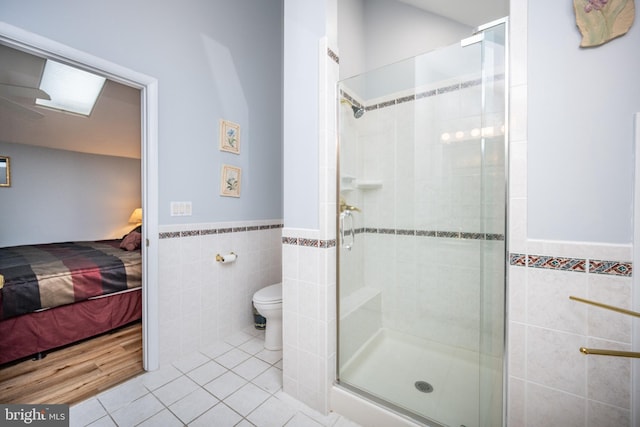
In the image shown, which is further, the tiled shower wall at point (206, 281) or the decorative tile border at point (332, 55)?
the tiled shower wall at point (206, 281)

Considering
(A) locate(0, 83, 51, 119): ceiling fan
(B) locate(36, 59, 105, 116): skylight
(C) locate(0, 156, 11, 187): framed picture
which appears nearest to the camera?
(B) locate(36, 59, 105, 116): skylight

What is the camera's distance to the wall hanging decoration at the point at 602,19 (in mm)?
804

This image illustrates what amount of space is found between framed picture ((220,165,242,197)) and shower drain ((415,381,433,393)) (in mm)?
1967

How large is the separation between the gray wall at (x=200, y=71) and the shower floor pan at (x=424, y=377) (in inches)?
63.6

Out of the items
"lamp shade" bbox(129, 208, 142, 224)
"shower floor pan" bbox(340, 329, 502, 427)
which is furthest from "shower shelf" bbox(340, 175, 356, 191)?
"lamp shade" bbox(129, 208, 142, 224)

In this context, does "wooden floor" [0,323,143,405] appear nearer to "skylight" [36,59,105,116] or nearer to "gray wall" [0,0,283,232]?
"gray wall" [0,0,283,232]

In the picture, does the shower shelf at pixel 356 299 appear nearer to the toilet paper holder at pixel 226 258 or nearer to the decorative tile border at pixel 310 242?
the decorative tile border at pixel 310 242

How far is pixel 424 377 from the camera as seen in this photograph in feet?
4.80

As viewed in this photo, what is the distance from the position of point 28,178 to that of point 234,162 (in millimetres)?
3817

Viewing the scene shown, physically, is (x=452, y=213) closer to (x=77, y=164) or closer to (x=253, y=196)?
(x=253, y=196)

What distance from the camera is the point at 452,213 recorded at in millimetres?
1498

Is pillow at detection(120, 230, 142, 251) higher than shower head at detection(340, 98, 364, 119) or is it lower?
lower

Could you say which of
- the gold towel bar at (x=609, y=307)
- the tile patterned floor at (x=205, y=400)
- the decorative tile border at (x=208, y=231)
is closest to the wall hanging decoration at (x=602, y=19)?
the gold towel bar at (x=609, y=307)

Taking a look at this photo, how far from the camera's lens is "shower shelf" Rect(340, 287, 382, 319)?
4.96 feet
